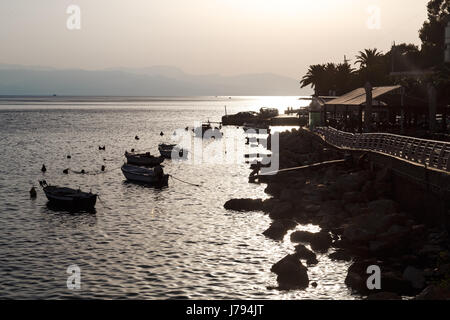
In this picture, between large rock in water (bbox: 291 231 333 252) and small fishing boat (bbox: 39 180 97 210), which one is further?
small fishing boat (bbox: 39 180 97 210)

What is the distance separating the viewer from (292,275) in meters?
22.8

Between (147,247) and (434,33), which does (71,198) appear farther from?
(434,33)

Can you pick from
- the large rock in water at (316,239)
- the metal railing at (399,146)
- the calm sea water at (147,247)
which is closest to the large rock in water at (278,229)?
the calm sea water at (147,247)

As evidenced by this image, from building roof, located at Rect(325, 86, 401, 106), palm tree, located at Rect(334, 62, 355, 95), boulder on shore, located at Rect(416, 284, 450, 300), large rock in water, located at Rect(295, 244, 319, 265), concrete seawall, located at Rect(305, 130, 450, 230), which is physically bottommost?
large rock in water, located at Rect(295, 244, 319, 265)

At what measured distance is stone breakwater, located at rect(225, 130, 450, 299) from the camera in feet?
70.2

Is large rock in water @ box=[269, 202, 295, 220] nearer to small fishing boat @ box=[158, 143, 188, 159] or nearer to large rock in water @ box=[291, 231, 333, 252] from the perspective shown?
large rock in water @ box=[291, 231, 333, 252]

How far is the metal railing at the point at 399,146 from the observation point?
25.8 m

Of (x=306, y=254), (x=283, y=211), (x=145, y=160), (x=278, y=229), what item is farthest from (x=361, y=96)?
(x=145, y=160)

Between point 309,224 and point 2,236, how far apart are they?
18.0m

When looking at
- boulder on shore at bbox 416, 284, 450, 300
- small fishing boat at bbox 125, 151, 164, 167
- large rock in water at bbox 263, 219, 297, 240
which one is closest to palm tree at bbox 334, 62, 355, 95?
small fishing boat at bbox 125, 151, 164, 167

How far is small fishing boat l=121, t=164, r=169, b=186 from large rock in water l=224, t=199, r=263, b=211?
1286 centimetres

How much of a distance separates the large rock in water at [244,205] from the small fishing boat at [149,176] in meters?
12.9
